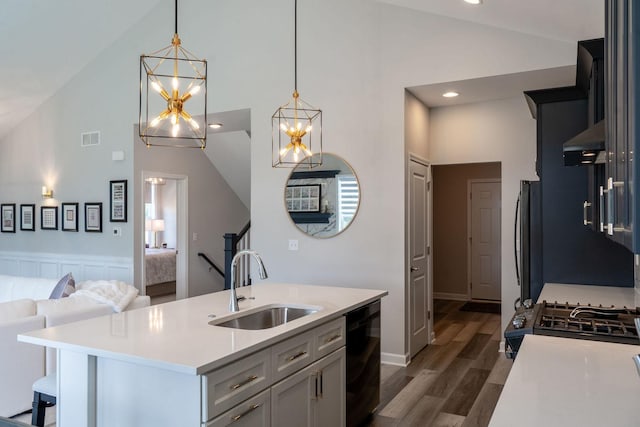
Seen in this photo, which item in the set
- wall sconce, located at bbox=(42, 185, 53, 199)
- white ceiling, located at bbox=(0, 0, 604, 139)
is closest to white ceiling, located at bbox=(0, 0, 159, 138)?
white ceiling, located at bbox=(0, 0, 604, 139)

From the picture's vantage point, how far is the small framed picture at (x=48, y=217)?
23.6ft

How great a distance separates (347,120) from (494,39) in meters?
1.56

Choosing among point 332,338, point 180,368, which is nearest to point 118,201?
point 332,338

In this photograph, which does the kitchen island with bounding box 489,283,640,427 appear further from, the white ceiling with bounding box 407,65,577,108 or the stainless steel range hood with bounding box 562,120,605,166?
the white ceiling with bounding box 407,65,577,108

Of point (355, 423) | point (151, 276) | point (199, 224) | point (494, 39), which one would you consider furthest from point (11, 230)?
point (494, 39)

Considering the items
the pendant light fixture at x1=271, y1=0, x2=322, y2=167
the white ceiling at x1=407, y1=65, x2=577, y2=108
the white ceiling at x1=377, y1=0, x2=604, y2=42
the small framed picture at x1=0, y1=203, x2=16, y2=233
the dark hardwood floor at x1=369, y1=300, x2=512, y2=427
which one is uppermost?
the white ceiling at x1=377, y1=0, x2=604, y2=42

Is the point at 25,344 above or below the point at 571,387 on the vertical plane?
below

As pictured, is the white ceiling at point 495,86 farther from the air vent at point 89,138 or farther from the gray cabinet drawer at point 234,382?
the air vent at point 89,138

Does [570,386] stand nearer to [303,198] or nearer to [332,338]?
[332,338]

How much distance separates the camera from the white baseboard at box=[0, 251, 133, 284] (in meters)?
6.55

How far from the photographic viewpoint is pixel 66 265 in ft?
23.3

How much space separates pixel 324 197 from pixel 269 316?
2.31 metres

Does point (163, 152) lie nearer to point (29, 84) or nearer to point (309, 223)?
point (29, 84)

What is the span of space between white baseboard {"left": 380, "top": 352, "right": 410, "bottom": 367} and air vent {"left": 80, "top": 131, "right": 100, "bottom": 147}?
4.94 m
